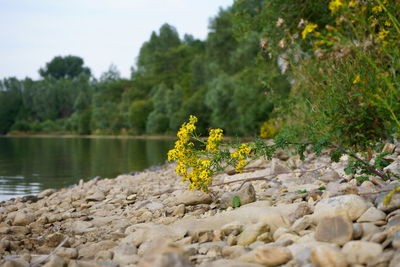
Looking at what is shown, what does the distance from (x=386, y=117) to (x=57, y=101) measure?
105 meters

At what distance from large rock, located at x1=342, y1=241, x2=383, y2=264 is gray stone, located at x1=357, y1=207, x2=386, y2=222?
0.58m

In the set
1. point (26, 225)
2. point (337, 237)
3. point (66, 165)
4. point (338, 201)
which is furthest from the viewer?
point (66, 165)

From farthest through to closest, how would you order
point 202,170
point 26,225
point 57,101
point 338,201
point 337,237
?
point 57,101
point 26,225
point 202,170
point 338,201
point 337,237

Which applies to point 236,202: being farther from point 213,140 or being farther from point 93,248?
point 93,248

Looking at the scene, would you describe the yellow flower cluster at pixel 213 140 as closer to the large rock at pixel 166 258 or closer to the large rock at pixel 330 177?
the large rock at pixel 330 177

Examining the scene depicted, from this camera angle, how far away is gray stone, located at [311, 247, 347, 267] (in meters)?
2.71

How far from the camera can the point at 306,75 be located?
862 centimetres

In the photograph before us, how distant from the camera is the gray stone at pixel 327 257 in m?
2.71

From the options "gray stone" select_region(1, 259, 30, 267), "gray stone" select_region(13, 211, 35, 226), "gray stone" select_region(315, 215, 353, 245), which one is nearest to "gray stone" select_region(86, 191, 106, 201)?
"gray stone" select_region(13, 211, 35, 226)

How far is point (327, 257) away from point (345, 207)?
2.83 ft

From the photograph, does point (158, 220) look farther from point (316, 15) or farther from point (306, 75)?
point (316, 15)

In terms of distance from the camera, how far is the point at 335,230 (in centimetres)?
316

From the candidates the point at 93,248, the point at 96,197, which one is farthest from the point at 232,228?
the point at 96,197

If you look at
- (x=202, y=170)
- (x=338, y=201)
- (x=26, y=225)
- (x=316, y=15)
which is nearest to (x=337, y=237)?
(x=338, y=201)
